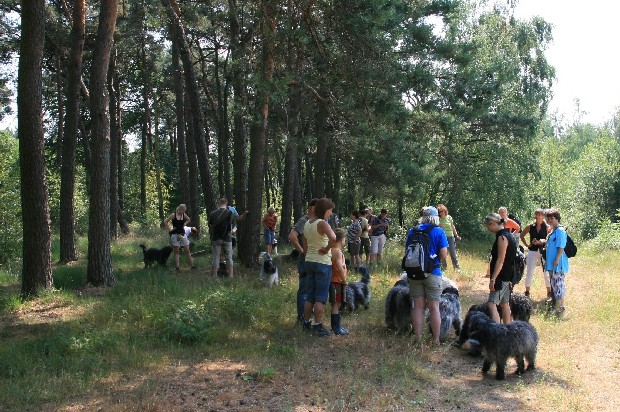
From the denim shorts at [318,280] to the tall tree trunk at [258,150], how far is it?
4.22 metres

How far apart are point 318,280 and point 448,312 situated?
199 cm

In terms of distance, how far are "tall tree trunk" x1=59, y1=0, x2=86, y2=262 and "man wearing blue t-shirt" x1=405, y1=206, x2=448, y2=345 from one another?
9.19 meters

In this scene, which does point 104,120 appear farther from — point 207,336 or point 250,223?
point 207,336

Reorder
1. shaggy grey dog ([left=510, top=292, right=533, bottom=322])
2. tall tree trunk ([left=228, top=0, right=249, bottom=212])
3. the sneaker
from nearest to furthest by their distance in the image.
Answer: the sneaker < shaggy grey dog ([left=510, top=292, right=533, bottom=322]) < tall tree trunk ([left=228, top=0, right=249, bottom=212])

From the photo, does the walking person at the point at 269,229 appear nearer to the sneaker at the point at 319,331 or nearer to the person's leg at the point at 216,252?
the person's leg at the point at 216,252

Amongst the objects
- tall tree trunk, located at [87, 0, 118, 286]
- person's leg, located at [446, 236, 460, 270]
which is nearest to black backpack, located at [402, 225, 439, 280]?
tall tree trunk, located at [87, 0, 118, 286]

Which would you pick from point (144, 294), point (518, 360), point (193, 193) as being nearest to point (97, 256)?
point (144, 294)

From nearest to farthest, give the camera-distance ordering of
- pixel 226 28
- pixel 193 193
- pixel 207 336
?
pixel 207 336, pixel 226 28, pixel 193 193

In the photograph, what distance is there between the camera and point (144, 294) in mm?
10250

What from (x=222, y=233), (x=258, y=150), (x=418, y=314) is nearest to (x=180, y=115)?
(x=258, y=150)

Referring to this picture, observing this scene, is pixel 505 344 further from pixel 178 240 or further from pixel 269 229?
pixel 269 229

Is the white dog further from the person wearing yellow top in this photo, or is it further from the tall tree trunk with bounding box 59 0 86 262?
the tall tree trunk with bounding box 59 0 86 262

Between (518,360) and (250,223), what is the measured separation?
8070 millimetres

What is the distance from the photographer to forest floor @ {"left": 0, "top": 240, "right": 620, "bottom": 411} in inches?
224
